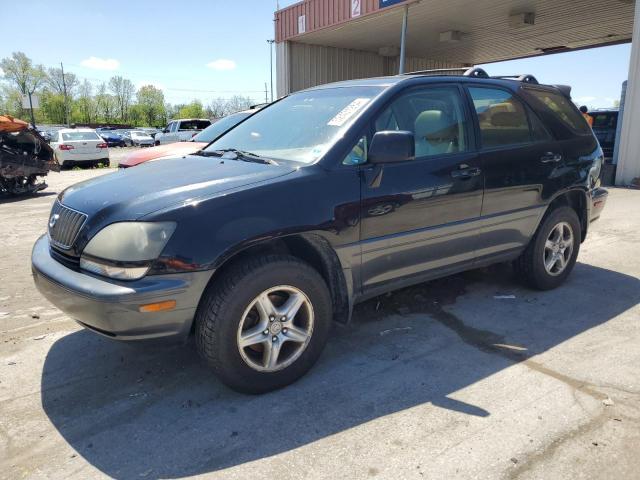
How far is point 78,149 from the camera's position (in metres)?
17.8

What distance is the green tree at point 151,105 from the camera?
98.2 metres

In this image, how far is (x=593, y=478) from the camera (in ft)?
7.21

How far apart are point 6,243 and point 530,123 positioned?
650 cm

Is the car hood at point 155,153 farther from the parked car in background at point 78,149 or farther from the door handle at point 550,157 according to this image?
the parked car in background at point 78,149

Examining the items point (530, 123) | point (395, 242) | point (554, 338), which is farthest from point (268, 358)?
point (530, 123)

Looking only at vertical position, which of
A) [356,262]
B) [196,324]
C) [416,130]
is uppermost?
[416,130]

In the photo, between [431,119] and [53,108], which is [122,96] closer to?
[53,108]

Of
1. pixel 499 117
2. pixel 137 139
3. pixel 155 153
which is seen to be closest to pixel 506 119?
pixel 499 117

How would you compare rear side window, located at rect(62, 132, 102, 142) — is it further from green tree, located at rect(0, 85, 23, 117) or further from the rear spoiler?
green tree, located at rect(0, 85, 23, 117)

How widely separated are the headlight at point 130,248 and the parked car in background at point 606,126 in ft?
51.1

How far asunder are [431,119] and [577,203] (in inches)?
81.2

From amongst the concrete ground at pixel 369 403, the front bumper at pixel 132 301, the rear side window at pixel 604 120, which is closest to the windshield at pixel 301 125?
the front bumper at pixel 132 301

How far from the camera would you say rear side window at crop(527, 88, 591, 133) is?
14.5 ft

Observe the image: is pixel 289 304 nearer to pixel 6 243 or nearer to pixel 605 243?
pixel 605 243
